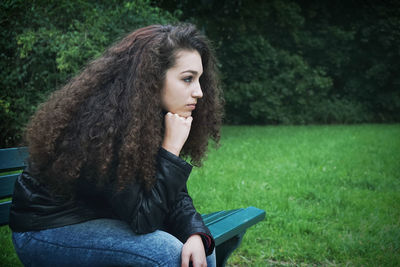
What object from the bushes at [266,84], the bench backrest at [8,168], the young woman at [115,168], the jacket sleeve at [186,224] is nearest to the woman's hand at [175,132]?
the young woman at [115,168]

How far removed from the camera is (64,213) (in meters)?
1.65

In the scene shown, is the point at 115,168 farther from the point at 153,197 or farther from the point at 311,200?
the point at 311,200

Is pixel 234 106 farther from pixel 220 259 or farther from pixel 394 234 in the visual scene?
pixel 220 259

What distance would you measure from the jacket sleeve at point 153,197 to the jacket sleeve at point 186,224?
0.78 feet

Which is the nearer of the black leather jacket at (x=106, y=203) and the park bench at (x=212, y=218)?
the black leather jacket at (x=106, y=203)

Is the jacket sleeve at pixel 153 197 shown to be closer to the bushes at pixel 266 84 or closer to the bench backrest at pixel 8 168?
the bench backrest at pixel 8 168

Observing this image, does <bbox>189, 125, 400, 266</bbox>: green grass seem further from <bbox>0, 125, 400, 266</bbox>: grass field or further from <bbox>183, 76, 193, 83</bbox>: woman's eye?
<bbox>183, 76, 193, 83</bbox>: woman's eye

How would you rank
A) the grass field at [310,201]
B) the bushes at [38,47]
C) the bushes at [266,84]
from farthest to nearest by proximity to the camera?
1. the bushes at [266,84]
2. the bushes at [38,47]
3. the grass field at [310,201]

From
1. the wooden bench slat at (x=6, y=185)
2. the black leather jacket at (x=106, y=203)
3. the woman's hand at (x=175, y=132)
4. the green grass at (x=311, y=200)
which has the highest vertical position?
the woman's hand at (x=175, y=132)

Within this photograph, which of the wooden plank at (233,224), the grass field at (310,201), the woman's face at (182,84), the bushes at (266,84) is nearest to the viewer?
the woman's face at (182,84)

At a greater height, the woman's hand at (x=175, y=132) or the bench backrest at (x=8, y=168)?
the woman's hand at (x=175, y=132)

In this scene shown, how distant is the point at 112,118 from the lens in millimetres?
1666

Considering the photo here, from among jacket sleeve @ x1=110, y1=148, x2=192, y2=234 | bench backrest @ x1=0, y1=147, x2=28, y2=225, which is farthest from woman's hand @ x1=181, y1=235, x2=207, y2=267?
Result: bench backrest @ x1=0, y1=147, x2=28, y2=225

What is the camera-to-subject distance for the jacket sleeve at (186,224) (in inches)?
69.5
